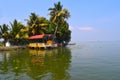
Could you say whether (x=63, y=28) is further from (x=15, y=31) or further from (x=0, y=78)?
(x=0, y=78)

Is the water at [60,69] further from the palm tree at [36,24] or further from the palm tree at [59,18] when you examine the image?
the palm tree at [59,18]

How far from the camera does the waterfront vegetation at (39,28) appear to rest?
177 ft

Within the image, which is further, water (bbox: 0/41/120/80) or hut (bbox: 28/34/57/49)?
hut (bbox: 28/34/57/49)

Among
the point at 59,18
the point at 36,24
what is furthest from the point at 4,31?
the point at 59,18

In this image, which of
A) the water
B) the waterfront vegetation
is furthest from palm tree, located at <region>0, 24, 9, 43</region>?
the water

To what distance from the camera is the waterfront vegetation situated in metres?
54.0

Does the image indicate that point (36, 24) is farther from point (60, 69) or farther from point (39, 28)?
point (60, 69)

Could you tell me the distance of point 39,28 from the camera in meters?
57.9

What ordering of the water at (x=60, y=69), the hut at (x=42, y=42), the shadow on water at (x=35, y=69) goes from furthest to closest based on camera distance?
the hut at (x=42, y=42)
the shadow on water at (x=35, y=69)
the water at (x=60, y=69)

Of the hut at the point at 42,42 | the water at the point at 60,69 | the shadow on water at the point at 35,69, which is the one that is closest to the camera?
the water at the point at 60,69

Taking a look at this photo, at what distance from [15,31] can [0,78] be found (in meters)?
37.9

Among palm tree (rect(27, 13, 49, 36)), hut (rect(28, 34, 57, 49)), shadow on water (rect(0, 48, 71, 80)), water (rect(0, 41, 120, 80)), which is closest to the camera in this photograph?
water (rect(0, 41, 120, 80))

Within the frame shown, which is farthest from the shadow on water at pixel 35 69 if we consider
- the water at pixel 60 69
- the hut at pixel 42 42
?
the hut at pixel 42 42

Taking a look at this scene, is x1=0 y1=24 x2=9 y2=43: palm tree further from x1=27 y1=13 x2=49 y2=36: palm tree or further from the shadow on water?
the shadow on water
